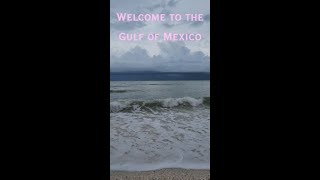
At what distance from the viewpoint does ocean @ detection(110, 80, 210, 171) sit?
366cm

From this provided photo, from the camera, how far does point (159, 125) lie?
18.9ft

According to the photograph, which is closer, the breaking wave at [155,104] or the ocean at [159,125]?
the ocean at [159,125]

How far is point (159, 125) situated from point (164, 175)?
9.36ft

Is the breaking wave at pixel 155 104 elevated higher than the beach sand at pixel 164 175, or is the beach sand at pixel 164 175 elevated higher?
the breaking wave at pixel 155 104

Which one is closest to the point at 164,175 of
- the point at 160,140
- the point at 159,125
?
the point at 160,140

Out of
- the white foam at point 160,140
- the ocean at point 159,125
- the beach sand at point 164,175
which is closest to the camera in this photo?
the beach sand at point 164,175

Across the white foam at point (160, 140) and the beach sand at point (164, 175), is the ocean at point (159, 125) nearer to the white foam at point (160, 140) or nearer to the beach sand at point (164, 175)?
the white foam at point (160, 140)

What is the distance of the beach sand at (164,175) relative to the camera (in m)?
2.77

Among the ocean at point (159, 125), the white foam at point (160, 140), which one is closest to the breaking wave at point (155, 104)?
the ocean at point (159, 125)

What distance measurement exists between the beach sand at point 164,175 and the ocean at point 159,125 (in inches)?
6.5

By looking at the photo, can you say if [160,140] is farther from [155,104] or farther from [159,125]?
[155,104]

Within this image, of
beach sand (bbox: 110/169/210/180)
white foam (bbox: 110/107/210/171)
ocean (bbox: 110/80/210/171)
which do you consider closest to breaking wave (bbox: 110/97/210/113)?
ocean (bbox: 110/80/210/171)
